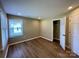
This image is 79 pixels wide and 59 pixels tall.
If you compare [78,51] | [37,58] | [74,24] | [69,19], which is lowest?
[37,58]

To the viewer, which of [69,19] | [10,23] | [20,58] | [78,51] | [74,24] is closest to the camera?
[20,58]

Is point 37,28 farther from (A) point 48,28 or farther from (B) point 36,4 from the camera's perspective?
(B) point 36,4

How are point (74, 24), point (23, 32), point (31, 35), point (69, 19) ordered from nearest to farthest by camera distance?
point (74, 24)
point (69, 19)
point (23, 32)
point (31, 35)

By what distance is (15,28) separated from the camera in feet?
16.3

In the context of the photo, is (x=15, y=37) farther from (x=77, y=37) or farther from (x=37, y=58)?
(x=77, y=37)

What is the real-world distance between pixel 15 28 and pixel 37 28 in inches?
112

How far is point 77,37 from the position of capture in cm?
324

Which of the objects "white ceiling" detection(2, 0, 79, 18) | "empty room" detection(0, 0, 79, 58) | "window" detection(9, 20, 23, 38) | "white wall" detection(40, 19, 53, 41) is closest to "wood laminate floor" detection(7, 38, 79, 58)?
"empty room" detection(0, 0, 79, 58)

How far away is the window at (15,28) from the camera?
15.4ft

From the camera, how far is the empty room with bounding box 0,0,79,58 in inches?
102

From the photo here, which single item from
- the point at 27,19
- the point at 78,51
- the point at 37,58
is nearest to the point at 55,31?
the point at 27,19

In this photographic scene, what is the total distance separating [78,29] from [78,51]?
1.09 m

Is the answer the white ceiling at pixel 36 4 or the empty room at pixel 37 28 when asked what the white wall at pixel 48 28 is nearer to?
the empty room at pixel 37 28

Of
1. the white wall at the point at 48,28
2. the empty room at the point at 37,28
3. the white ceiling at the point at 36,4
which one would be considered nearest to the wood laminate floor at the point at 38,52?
the empty room at the point at 37,28
